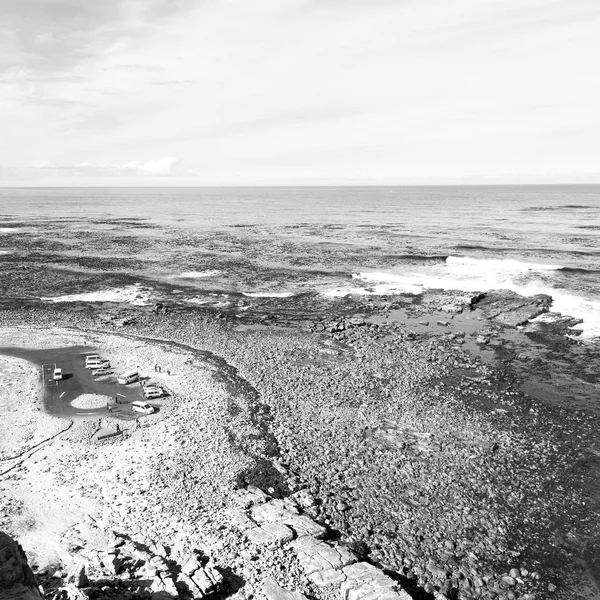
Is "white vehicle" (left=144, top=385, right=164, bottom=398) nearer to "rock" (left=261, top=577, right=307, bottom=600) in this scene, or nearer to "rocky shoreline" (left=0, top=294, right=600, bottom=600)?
"rocky shoreline" (left=0, top=294, right=600, bottom=600)

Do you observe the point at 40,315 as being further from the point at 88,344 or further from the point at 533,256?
the point at 533,256

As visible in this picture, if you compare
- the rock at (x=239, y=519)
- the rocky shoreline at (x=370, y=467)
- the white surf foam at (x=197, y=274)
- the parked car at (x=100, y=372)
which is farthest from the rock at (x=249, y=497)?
the white surf foam at (x=197, y=274)

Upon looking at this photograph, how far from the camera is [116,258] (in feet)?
366

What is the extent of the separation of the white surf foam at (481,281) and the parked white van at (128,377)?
40078 millimetres

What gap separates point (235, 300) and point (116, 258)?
49.1 meters

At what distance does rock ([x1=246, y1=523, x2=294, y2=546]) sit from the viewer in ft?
86.2

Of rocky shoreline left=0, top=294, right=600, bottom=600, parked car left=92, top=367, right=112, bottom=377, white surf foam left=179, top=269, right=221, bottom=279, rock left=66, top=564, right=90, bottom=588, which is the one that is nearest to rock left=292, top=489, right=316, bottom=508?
rocky shoreline left=0, top=294, right=600, bottom=600

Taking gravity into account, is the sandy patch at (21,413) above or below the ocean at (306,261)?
below

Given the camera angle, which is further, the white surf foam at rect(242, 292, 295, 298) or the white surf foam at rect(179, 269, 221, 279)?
the white surf foam at rect(179, 269, 221, 279)

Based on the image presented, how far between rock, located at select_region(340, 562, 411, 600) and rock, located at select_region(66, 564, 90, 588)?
12.2 metres

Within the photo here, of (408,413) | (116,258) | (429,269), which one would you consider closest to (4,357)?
(408,413)

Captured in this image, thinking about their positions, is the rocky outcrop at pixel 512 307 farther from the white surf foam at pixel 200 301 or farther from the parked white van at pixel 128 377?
Answer: the parked white van at pixel 128 377

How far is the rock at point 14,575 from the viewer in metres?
16.0

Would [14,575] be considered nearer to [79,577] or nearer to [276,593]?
[79,577]
